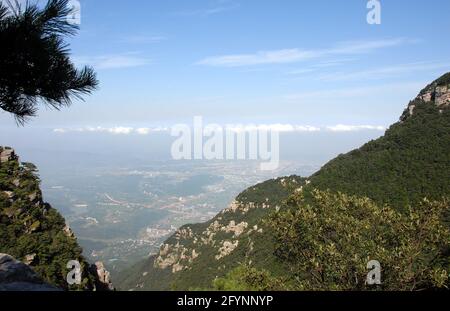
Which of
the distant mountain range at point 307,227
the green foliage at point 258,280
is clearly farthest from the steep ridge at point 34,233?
the green foliage at point 258,280

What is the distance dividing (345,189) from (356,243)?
49.0m

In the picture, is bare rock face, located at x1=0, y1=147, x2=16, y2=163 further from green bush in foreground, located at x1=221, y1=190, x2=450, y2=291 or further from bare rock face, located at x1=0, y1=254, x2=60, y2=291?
green bush in foreground, located at x1=221, y1=190, x2=450, y2=291

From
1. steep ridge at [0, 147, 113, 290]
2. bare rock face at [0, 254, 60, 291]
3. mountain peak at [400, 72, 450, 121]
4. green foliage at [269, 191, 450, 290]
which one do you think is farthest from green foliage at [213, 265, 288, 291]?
mountain peak at [400, 72, 450, 121]

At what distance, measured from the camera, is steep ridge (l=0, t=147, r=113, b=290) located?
31484 millimetres

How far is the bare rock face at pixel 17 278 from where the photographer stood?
822 centimetres

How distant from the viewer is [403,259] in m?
12.7

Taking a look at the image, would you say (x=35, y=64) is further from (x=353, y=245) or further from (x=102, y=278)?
(x=102, y=278)

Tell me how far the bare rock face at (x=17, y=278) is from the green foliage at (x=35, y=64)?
3723mm

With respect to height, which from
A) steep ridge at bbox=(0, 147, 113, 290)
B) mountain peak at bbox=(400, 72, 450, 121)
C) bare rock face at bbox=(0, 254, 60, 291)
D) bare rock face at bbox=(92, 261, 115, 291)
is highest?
mountain peak at bbox=(400, 72, 450, 121)

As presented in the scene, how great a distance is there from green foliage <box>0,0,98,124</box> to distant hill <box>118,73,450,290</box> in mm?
33236

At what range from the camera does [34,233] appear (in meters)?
35.5

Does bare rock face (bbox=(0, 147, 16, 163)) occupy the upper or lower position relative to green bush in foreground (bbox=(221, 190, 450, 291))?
upper

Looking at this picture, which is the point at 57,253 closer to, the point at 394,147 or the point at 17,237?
the point at 17,237
